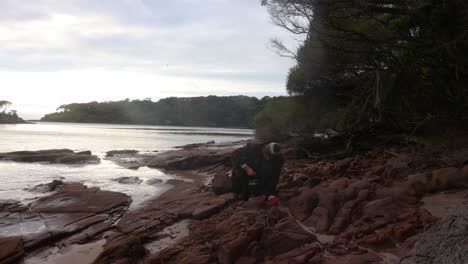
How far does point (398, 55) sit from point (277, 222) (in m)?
8.46

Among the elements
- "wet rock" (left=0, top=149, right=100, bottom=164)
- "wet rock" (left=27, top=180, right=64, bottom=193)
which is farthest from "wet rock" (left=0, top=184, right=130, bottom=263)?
"wet rock" (left=0, top=149, right=100, bottom=164)

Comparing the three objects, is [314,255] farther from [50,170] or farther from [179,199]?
[50,170]

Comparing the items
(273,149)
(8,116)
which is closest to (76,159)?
(273,149)

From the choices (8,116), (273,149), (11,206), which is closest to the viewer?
(273,149)

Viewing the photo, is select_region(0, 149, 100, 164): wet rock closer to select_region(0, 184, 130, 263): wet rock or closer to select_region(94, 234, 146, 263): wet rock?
Result: select_region(0, 184, 130, 263): wet rock

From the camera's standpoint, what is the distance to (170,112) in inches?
4884

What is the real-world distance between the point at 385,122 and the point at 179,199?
25.0ft

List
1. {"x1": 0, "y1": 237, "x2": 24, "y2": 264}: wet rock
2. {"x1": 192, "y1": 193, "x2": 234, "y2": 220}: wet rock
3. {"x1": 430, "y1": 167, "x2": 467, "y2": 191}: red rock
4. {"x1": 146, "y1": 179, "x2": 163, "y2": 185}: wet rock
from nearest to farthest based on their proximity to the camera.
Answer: {"x1": 0, "y1": 237, "x2": 24, "y2": 264}: wet rock < {"x1": 430, "y1": 167, "x2": 467, "y2": 191}: red rock < {"x1": 192, "y1": 193, "x2": 234, "y2": 220}: wet rock < {"x1": 146, "y1": 179, "x2": 163, "y2": 185}: wet rock

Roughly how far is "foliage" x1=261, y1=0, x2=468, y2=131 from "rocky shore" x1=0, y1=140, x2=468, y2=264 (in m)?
2.01

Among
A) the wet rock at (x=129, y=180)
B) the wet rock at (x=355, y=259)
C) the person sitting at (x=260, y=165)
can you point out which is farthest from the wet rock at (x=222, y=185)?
the wet rock at (x=129, y=180)

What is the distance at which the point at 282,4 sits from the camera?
40.5 ft

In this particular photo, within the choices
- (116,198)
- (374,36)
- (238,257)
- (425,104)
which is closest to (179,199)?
(116,198)

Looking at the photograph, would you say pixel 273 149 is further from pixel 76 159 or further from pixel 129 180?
pixel 76 159

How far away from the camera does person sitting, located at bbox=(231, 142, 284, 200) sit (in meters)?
7.35
